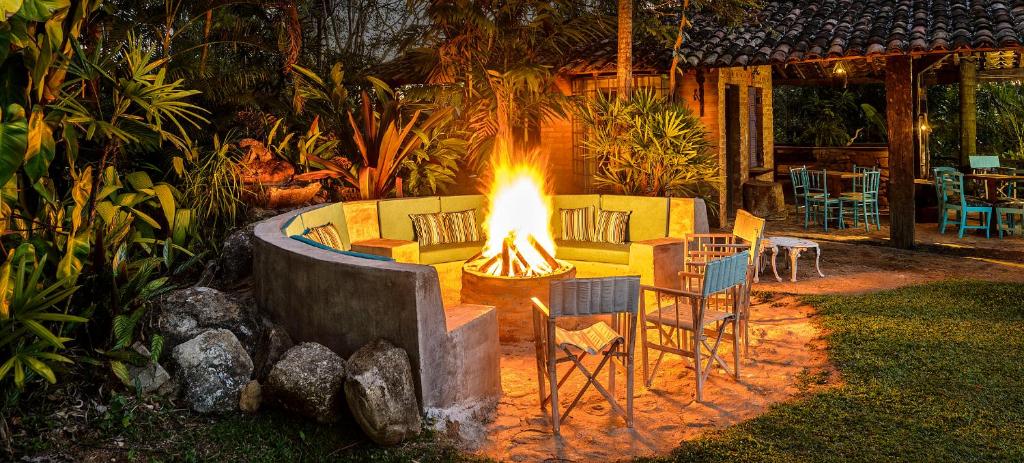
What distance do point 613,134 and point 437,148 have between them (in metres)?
2.36

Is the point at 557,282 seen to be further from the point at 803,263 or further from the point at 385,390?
the point at 803,263

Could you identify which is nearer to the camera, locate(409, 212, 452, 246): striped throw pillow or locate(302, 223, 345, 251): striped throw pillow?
locate(302, 223, 345, 251): striped throw pillow

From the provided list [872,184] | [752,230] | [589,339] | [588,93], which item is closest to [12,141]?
[589,339]

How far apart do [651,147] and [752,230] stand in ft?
13.0

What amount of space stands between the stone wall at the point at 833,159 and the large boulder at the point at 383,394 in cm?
1317

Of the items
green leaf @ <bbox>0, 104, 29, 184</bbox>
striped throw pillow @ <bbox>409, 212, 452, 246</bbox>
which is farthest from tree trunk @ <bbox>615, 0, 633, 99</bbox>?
green leaf @ <bbox>0, 104, 29, 184</bbox>

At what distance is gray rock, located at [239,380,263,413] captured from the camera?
565 cm

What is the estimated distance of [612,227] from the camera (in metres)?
9.84

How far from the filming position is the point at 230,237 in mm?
8289

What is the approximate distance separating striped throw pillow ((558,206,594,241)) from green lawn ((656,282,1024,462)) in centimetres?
266

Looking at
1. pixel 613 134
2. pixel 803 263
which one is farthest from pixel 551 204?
pixel 803 263

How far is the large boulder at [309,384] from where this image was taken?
5.40 m

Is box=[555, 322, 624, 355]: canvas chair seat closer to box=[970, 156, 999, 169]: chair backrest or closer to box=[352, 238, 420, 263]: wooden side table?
box=[352, 238, 420, 263]: wooden side table

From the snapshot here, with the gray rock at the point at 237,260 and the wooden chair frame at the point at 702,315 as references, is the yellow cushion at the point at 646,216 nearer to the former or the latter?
the wooden chair frame at the point at 702,315
